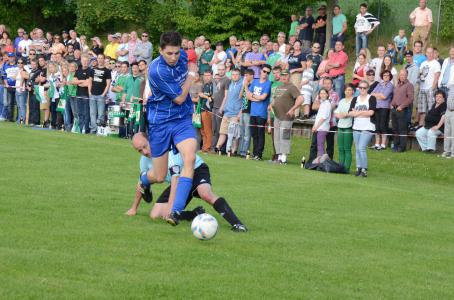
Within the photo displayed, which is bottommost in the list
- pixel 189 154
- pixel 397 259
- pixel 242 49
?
pixel 397 259

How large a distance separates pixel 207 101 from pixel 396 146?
16.3 feet

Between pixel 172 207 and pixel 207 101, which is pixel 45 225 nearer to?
pixel 172 207

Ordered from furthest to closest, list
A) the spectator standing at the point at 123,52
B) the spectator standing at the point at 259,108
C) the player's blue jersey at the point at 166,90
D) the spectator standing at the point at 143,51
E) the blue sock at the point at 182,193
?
the spectator standing at the point at 123,52
the spectator standing at the point at 143,51
the spectator standing at the point at 259,108
the player's blue jersey at the point at 166,90
the blue sock at the point at 182,193

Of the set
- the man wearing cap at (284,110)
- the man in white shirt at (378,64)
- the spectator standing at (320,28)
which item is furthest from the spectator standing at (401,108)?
the spectator standing at (320,28)

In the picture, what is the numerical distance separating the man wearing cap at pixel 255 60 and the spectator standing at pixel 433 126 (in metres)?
5.26

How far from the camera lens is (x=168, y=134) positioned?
10398 millimetres

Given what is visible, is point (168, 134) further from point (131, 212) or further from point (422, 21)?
point (422, 21)

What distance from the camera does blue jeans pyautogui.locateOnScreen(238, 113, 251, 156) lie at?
22.0m

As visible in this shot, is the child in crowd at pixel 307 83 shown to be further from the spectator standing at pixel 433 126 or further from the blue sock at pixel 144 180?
the blue sock at pixel 144 180

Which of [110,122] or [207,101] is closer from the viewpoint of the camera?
[207,101]

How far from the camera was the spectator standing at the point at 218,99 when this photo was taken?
22.8 meters

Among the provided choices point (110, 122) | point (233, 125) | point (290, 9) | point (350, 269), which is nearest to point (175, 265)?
point (350, 269)

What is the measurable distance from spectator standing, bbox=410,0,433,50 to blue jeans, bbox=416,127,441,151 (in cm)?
473

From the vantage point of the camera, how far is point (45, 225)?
10.0 m
